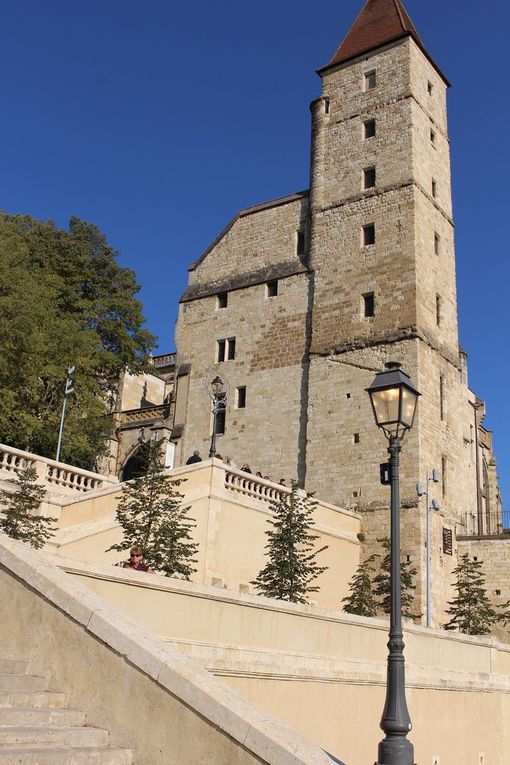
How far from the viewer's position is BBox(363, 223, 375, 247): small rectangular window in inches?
1310

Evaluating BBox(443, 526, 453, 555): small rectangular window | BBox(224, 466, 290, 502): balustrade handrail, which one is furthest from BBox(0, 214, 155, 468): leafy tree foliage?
BBox(443, 526, 453, 555): small rectangular window

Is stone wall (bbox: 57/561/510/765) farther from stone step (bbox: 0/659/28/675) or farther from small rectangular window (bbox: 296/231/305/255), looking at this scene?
small rectangular window (bbox: 296/231/305/255)

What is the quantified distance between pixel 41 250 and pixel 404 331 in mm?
15189

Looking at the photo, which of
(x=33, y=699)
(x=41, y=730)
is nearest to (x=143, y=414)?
(x=33, y=699)

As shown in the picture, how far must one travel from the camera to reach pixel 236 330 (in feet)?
118

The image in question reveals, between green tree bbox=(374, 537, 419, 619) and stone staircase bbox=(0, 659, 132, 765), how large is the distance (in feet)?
55.1

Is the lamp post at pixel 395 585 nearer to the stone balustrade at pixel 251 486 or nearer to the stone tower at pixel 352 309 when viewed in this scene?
the stone balustrade at pixel 251 486

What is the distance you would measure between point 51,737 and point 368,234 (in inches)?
1172

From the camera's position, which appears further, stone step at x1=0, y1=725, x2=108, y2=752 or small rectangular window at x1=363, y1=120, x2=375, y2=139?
small rectangular window at x1=363, y1=120, x2=375, y2=139

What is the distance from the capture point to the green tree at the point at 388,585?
2330 cm

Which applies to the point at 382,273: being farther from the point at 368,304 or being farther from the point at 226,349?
the point at 226,349

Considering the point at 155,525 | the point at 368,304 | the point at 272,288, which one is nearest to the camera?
the point at 155,525

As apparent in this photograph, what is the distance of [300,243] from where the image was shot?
36.1 m

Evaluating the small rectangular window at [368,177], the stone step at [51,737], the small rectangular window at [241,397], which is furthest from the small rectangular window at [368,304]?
the stone step at [51,737]
